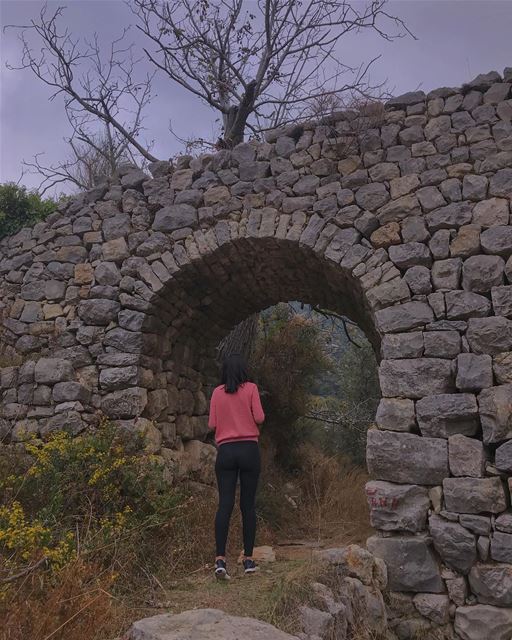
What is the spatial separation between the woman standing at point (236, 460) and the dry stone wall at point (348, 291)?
0.98m

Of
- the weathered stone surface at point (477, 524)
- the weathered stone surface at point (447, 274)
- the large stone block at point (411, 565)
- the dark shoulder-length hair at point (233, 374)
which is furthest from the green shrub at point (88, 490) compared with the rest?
the weathered stone surface at point (447, 274)

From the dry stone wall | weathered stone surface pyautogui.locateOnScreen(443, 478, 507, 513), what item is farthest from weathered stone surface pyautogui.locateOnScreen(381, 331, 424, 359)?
weathered stone surface pyautogui.locateOnScreen(443, 478, 507, 513)

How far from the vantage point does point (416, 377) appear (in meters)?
4.80

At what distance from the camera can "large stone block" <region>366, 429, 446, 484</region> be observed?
458 cm

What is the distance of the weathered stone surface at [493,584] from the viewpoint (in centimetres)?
421

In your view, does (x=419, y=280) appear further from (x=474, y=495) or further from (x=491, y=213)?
(x=474, y=495)

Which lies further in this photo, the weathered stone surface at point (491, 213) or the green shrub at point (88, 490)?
the weathered stone surface at point (491, 213)

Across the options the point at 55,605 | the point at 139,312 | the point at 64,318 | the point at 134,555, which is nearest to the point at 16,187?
the point at 64,318

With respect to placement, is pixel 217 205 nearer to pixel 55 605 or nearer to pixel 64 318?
pixel 64 318

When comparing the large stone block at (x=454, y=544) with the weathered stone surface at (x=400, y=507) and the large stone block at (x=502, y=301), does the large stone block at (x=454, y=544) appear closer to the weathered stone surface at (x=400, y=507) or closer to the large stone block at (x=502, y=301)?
the weathered stone surface at (x=400, y=507)

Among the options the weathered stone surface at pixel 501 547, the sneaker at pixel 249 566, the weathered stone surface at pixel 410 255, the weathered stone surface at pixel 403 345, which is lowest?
the sneaker at pixel 249 566

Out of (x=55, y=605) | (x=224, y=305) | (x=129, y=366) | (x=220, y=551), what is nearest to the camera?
(x=55, y=605)

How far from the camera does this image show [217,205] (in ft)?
19.5

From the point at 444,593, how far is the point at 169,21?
835 cm
